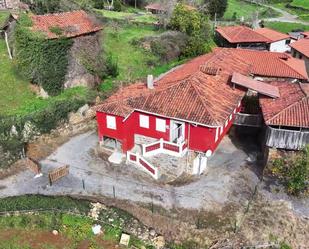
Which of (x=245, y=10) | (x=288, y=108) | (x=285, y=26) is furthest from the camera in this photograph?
(x=245, y=10)

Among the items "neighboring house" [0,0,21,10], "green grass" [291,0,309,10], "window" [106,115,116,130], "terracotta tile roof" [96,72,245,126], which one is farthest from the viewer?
"green grass" [291,0,309,10]

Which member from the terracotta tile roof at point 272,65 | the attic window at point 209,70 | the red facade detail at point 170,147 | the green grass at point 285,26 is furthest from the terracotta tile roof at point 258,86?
the green grass at point 285,26

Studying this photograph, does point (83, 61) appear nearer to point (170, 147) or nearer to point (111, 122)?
point (111, 122)

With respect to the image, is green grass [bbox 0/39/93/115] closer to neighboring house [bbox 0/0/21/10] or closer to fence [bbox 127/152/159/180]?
fence [bbox 127/152/159/180]

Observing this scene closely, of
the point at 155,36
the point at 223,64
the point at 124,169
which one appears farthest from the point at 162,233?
the point at 155,36

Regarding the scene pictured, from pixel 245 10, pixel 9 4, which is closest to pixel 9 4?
pixel 9 4

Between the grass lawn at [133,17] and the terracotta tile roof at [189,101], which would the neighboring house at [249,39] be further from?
the terracotta tile roof at [189,101]

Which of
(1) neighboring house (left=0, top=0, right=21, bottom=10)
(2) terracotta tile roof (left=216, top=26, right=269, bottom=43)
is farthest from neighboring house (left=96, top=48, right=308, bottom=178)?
(1) neighboring house (left=0, top=0, right=21, bottom=10)
